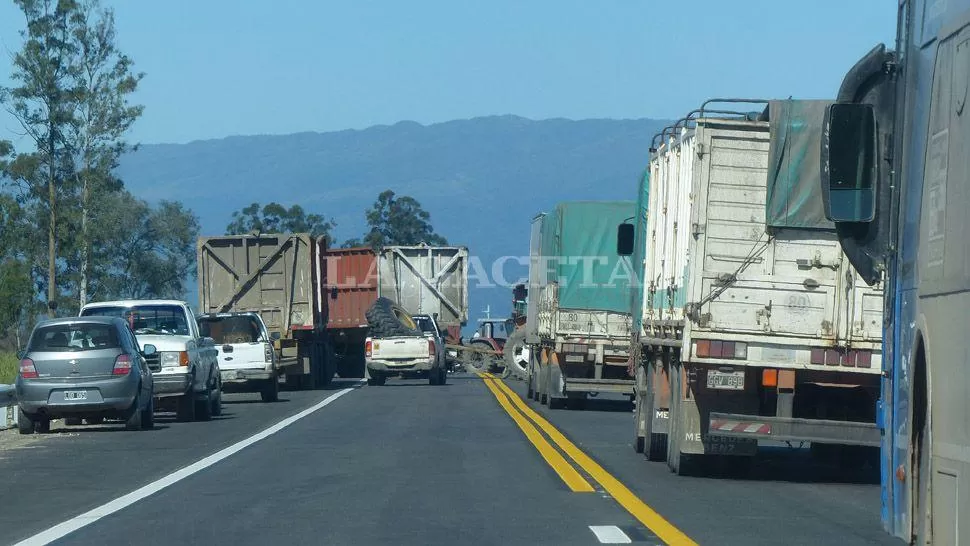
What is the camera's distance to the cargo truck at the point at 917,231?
6.50 metres

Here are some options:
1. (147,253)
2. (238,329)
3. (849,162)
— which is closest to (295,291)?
(238,329)

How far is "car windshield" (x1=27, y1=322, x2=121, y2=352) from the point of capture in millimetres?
21906

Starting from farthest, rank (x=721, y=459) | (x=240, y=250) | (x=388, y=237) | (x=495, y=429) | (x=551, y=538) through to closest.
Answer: (x=388, y=237), (x=240, y=250), (x=495, y=429), (x=721, y=459), (x=551, y=538)

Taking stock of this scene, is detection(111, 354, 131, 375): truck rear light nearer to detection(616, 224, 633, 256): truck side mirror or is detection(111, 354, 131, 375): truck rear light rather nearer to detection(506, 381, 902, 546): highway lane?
detection(506, 381, 902, 546): highway lane

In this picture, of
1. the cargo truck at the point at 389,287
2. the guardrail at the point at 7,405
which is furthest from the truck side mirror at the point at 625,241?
the cargo truck at the point at 389,287

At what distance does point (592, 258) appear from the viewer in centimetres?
2806

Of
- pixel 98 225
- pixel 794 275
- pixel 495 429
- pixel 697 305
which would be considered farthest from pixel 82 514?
pixel 98 225

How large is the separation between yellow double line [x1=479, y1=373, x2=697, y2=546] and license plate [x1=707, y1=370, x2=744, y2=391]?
1.19m

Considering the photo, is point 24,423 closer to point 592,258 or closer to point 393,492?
point 592,258

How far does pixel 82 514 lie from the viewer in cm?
1219

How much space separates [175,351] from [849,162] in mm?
17457

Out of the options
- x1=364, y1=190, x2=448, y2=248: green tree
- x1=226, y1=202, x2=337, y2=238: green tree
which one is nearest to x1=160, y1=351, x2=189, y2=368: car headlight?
x1=226, y1=202, x2=337, y2=238: green tree

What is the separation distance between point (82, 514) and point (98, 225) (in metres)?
56.6

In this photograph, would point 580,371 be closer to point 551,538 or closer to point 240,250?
point 240,250
